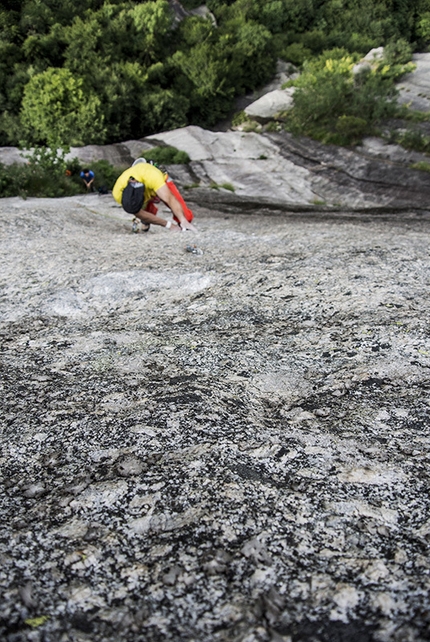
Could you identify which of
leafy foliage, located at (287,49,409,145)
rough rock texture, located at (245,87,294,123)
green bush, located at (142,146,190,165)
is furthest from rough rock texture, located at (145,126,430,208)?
rough rock texture, located at (245,87,294,123)

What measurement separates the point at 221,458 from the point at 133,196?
754 centimetres

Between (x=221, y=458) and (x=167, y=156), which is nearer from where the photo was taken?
(x=221, y=458)

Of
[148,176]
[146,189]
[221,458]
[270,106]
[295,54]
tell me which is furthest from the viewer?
[295,54]

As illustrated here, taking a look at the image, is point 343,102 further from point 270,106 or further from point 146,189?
point 146,189

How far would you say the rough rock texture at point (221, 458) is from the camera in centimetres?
206

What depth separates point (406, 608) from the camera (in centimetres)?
198

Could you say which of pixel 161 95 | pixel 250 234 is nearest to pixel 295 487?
pixel 250 234

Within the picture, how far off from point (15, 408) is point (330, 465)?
273 cm

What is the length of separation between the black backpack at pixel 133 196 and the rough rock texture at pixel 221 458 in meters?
3.00

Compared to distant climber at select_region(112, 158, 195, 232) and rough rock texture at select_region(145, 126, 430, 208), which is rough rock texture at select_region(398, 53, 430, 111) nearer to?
rough rock texture at select_region(145, 126, 430, 208)

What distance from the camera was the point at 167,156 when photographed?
27281 millimetres

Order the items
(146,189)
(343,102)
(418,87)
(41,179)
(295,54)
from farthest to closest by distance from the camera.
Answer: (295,54)
(418,87)
(343,102)
(41,179)
(146,189)

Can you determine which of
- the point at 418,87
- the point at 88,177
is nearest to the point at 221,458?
the point at 88,177

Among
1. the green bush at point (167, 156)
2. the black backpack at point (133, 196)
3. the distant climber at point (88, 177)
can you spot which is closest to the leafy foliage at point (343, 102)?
the green bush at point (167, 156)
